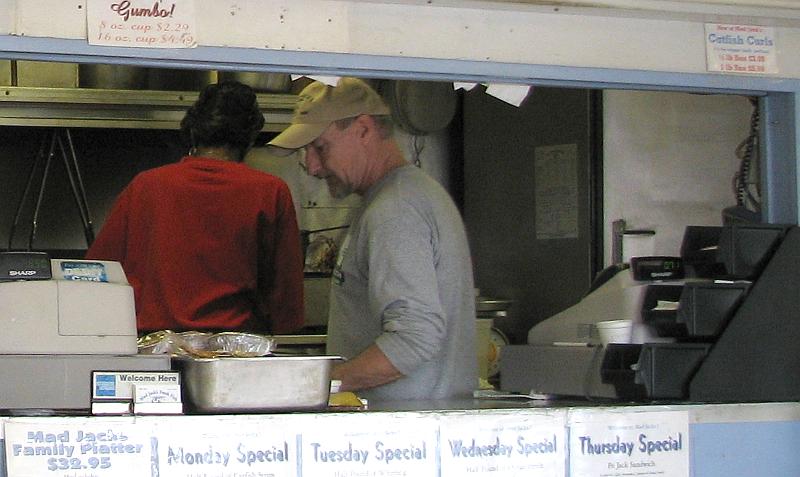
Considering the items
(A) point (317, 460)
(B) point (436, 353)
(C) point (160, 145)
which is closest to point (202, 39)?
(A) point (317, 460)

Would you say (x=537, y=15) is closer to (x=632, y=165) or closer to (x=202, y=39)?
(x=202, y=39)

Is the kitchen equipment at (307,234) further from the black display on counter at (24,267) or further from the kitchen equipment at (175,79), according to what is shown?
the black display on counter at (24,267)

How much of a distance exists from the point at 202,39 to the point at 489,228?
112 inches

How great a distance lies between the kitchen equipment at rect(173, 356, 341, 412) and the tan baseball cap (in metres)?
1.18

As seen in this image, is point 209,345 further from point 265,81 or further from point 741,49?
point 265,81

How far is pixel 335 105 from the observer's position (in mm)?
3125

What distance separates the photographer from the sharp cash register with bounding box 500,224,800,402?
232 centimetres

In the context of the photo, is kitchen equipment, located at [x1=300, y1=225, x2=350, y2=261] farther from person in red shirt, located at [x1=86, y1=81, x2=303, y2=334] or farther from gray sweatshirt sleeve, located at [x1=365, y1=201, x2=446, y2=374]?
gray sweatshirt sleeve, located at [x1=365, y1=201, x2=446, y2=374]

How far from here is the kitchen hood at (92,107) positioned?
4512mm

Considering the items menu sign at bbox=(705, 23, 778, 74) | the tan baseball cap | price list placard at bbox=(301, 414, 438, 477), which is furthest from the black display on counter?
menu sign at bbox=(705, 23, 778, 74)

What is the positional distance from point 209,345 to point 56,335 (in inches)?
11.5

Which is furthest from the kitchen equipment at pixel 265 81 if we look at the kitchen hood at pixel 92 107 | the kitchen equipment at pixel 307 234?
the kitchen equipment at pixel 307 234

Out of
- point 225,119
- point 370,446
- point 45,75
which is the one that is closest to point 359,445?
point 370,446

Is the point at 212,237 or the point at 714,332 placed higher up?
the point at 212,237
